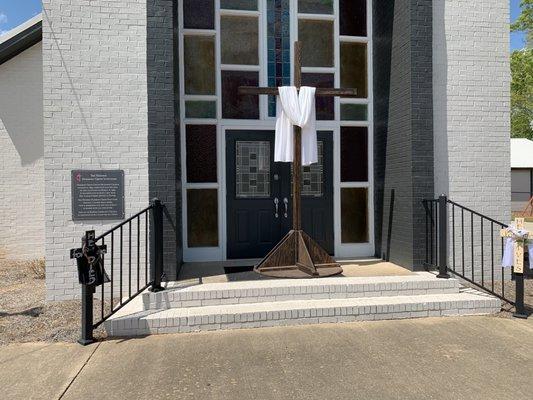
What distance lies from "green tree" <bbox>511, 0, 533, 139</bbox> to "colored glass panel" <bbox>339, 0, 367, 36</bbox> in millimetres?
16955

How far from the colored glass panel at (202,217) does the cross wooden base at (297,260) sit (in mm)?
1617

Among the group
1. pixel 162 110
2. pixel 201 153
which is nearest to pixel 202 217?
pixel 201 153

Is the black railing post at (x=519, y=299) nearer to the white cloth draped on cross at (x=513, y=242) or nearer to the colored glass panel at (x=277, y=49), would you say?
the white cloth draped on cross at (x=513, y=242)

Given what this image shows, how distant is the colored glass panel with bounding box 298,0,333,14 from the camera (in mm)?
6879

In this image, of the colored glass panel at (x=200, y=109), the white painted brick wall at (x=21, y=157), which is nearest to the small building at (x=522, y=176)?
the colored glass panel at (x=200, y=109)

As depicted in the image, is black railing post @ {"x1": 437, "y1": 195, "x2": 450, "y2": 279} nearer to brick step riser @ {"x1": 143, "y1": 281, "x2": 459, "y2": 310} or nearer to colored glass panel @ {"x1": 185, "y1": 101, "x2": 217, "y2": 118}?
brick step riser @ {"x1": 143, "y1": 281, "x2": 459, "y2": 310}

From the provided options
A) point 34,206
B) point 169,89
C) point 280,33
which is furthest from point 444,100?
point 34,206

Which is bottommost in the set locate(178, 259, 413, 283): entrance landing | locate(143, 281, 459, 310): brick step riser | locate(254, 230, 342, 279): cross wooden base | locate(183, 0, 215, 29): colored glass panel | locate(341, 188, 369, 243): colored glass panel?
locate(143, 281, 459, 310): brick step riser

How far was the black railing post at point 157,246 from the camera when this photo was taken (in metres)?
4.95

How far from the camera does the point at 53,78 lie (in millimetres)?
5582

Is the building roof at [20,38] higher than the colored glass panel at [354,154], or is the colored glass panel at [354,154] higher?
the building roof at [20,38]

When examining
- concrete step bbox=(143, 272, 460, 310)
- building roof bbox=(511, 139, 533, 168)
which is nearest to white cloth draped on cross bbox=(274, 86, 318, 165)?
concrete step bbox=(143, 272, 460, 310)

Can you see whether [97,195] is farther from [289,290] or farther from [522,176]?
[522,176]

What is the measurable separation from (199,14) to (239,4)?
2.19ft
